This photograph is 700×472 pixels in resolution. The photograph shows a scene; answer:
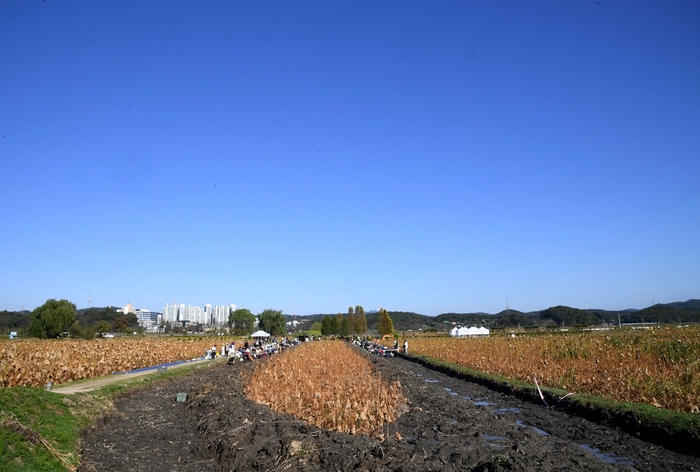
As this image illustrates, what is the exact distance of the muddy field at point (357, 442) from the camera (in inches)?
342

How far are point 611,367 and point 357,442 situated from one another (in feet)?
48.2

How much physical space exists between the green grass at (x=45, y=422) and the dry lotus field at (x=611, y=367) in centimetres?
1439

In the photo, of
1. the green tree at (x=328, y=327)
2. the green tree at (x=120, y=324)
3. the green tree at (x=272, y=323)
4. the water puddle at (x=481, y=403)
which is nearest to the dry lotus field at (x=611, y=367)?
the water puddle at (x=481, y=403)

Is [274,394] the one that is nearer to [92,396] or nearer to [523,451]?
[92,396]

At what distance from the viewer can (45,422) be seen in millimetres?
10266

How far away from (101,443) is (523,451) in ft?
29.7

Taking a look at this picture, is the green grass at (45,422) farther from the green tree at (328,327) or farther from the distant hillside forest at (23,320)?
the green tree at (328,327)

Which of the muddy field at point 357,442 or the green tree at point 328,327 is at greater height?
the green tree at point 328,327

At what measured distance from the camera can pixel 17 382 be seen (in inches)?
692

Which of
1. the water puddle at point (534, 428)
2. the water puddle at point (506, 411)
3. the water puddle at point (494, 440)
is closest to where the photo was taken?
the water puddle at point (494, 440)

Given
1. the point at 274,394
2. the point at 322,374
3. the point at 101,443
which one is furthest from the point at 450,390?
the point at 101,443

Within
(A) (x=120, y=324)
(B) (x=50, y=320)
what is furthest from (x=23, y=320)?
(B) (x=50, y=320)

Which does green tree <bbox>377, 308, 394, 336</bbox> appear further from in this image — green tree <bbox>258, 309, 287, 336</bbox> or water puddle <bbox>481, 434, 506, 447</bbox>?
water puddle <bbox>481, 434, 506, 447</bbox>

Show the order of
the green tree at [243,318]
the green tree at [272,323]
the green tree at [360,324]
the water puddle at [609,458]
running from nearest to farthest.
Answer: the water puddle at [609,458], the green tree at [360,324], the green tree at [272,323], the green tree at [243,318]
